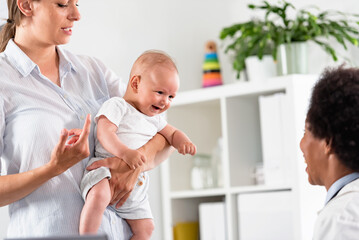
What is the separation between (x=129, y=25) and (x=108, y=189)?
2.11m

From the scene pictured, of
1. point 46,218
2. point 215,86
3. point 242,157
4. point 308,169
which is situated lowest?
point 46,218

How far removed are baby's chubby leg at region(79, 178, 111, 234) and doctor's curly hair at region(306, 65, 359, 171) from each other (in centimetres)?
54

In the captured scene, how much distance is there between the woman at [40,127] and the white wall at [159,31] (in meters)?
1.57

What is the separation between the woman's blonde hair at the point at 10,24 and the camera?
1.64m

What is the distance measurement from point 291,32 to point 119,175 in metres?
1.88

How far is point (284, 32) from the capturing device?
10.7 ft

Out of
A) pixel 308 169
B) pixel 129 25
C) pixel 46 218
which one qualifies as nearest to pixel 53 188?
pixel 46 218

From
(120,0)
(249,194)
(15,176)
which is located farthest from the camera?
(120,0)

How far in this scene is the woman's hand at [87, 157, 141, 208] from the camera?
1.62 metres

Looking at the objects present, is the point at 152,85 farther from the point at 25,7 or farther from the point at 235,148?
the point at 235,148

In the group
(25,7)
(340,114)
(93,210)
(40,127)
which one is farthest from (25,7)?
(340,114)

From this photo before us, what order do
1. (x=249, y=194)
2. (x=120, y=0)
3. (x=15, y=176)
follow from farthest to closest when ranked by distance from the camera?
(x=120, y=0) < (x=249, y=194) < (x=15, y=176)

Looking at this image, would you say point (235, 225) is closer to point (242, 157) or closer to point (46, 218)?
point (242, 157)

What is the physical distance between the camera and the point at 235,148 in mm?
3369
